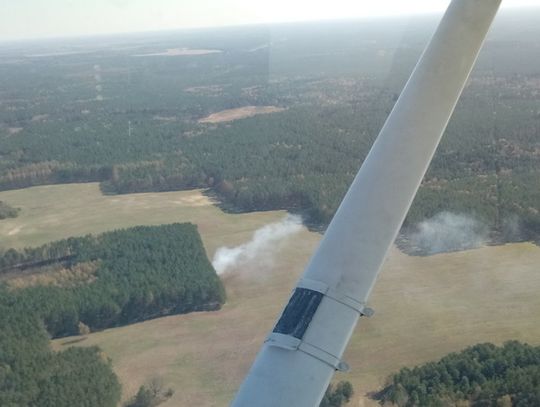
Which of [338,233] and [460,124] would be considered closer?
[338,233]

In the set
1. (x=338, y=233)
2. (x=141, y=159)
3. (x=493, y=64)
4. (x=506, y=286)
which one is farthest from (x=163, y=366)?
(x=493, y=64)

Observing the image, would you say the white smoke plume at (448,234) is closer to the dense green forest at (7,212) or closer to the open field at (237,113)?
the dense green forest at (7,212)

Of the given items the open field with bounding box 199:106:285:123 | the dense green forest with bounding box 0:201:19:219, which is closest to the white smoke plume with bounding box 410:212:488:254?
the dense green forest with bounding box 0:201:19:219

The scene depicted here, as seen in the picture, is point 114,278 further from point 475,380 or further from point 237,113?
point 237,113

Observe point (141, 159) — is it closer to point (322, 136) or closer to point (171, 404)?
point (322, 136)

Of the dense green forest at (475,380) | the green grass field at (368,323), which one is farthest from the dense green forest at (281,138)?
the dense green forest at (475,380)

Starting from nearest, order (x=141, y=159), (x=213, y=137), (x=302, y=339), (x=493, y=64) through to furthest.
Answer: (x=302, y=339), (x=141, y=159), (x=213, y=137), (x=493, y=64)

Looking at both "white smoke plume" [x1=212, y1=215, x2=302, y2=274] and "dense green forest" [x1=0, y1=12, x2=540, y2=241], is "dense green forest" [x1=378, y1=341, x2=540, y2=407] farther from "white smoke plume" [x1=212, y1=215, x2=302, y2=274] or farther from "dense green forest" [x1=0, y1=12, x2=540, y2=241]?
"dense green forest" [x1=0, y1=12, x2=540, y2=241]

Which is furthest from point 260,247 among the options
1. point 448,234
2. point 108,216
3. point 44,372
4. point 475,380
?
point 475,380
